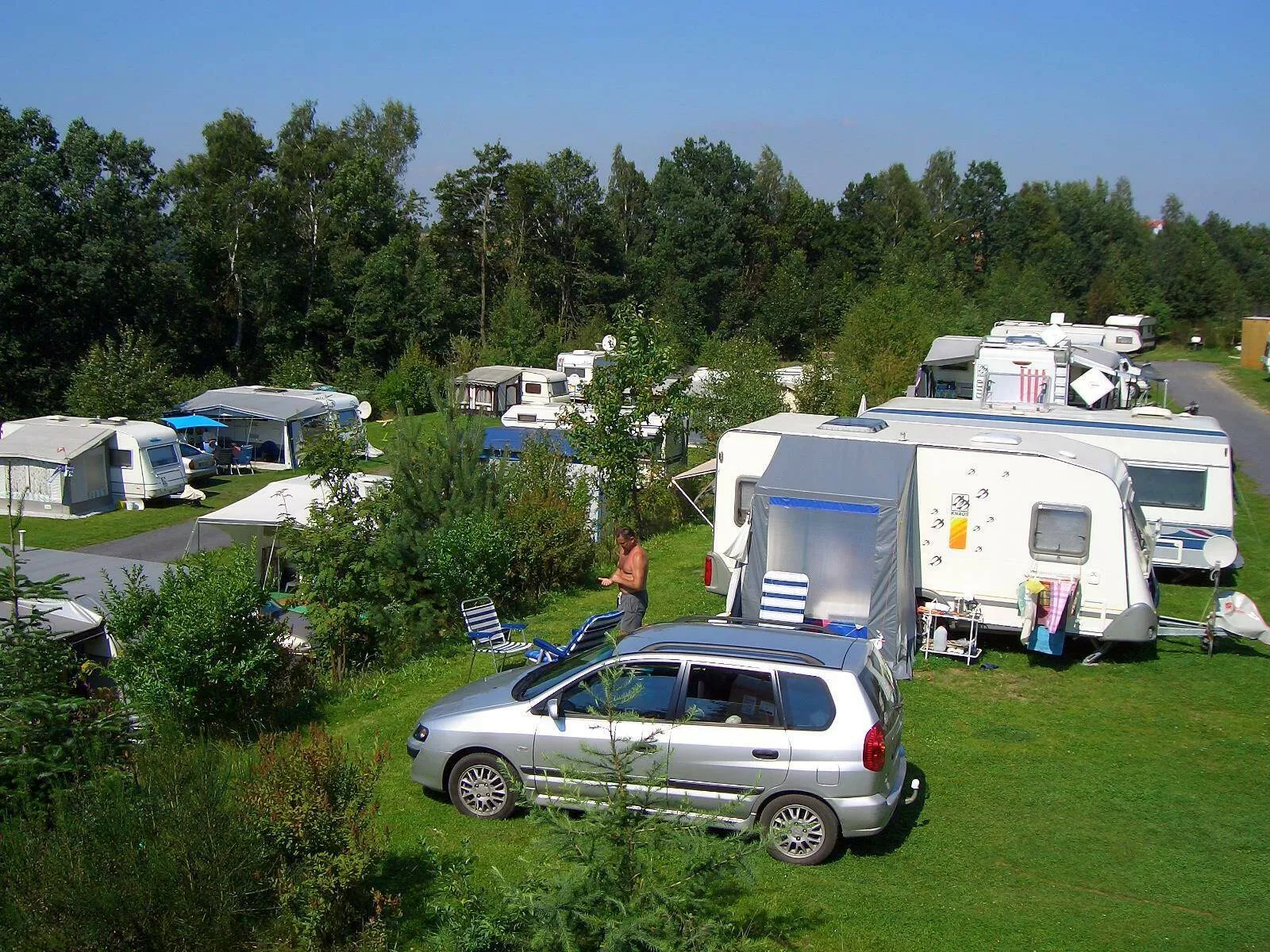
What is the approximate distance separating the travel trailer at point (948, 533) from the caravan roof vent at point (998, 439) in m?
0.02

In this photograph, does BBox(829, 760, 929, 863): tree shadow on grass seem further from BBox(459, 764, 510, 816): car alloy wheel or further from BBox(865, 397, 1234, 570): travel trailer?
BBox(865, 397, 1234, 570): travel trailer

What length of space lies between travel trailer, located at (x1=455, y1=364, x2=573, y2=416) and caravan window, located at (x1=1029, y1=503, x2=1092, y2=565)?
28952 mm

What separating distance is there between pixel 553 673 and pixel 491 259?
52.9 m

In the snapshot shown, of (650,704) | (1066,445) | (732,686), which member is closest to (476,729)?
(650,704)

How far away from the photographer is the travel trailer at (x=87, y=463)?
996 inches

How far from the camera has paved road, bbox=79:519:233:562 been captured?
2128cm

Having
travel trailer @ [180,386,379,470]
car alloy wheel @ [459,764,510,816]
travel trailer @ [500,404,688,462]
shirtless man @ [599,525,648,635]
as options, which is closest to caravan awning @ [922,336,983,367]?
travel trailer @ [500,404,688,462]

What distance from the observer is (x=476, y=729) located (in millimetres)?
7188

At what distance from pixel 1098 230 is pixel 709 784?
82232 mm

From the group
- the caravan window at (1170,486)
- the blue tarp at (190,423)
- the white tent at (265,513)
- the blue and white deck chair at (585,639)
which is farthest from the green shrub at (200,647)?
the blue tarp at (190,423)

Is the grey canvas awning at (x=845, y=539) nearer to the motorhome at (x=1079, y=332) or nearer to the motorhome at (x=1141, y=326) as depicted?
the motorhome at (x=1079, y=332)

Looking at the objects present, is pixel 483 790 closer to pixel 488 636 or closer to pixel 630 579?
pixel 630 579

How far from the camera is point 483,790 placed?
725 centimetres

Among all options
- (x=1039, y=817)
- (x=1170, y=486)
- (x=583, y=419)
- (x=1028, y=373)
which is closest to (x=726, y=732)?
(x=1039, y=817)
